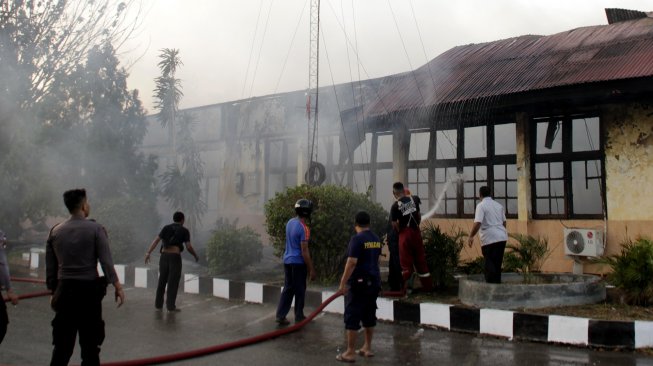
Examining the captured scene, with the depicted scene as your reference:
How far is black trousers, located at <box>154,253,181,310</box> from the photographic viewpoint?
8.80 meters

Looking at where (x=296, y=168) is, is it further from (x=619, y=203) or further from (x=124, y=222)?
(x=619, y=203)

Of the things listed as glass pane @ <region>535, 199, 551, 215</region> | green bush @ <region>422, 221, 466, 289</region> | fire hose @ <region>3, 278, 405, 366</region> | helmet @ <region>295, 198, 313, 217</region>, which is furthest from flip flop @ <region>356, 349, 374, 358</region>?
glass pane @ <region>535, 199, 551, 215</region>

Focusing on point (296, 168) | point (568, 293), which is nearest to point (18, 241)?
point (296, 168)

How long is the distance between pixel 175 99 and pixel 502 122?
34.3ft

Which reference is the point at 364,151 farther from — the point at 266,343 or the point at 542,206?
the point at 266,343

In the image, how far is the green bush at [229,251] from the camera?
11.5 metres

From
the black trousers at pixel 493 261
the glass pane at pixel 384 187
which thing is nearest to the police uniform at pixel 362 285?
the black trousers at pixel 493 261

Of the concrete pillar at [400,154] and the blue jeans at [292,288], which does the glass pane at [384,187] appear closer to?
the concrete pillar at [400,154]

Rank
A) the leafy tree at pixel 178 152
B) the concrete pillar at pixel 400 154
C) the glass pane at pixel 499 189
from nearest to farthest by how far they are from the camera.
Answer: the glass pane at pixel 499 189, the concrete pillar at pixel 400 154, the leafy tree at pixel 178 152

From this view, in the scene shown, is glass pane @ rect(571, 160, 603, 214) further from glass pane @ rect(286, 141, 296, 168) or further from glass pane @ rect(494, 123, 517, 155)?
glass pane @ rect(286, 141, 296, 168)

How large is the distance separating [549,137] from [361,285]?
7.11m

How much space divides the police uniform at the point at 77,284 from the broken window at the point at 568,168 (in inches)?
357

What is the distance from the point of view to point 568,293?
720 centimetres

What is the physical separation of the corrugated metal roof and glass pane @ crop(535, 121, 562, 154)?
3.81 ft
